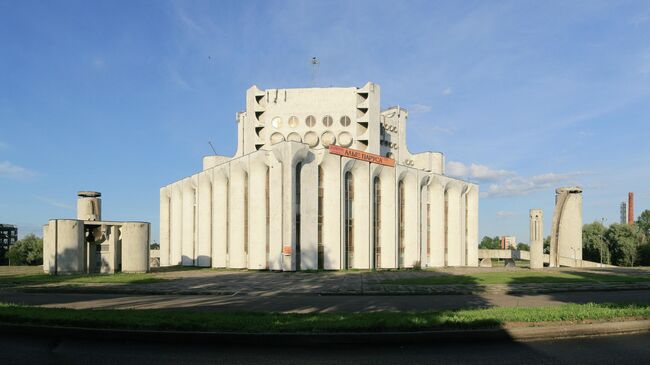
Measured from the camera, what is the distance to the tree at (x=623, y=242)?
259 ft

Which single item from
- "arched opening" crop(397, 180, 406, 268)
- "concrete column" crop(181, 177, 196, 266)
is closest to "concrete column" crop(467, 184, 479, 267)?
"arched opening" crop(397, 180, 406, 268)

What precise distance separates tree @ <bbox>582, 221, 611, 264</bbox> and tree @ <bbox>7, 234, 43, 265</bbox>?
92.1 m

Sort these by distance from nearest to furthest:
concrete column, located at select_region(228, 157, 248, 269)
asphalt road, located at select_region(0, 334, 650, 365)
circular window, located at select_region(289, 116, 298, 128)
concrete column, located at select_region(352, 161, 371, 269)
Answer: asphalt road, located at select_region(0, 334, 650, 365), concrete column, located at select_region(352, 161, 371, 269), concrete column, located at select_region(228, 157, 248, 269), circular window, located at select_region(289, 116, 298, 128)

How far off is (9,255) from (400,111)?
66.7 meters

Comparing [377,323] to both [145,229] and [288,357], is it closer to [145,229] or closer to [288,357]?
[288,357]

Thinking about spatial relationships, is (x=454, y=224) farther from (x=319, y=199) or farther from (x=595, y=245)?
(x=595, y=245)

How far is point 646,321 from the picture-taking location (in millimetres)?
12789

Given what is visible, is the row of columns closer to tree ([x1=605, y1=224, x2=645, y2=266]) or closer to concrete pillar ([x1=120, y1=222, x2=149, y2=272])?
concrete pillar ([x1=120, y1=222, x2=149, y2=272])

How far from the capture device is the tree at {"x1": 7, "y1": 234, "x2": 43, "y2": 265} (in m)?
→ 78.3

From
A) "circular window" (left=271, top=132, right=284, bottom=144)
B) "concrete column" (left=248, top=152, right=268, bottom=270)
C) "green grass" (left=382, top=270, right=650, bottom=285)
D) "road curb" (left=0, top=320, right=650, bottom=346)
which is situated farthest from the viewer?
"circular window" (left=271, top=132, right=284, bottom=144)

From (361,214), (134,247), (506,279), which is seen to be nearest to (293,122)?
(361,214)

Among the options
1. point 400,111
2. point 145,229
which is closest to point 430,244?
point 400,111

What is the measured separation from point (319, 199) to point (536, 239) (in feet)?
94.9

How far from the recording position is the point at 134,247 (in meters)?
41.3
